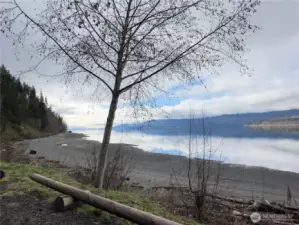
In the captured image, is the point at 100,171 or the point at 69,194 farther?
the point at 100,171

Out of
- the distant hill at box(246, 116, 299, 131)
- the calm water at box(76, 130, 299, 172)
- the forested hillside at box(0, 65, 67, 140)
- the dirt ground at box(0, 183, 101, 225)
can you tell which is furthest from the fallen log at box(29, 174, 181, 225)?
the distant hill at box(246, 116, 299, 131)

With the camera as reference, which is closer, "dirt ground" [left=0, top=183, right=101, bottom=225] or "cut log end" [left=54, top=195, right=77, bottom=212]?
"dirt ground" [left=0, top=183, right=101, bottom=225]

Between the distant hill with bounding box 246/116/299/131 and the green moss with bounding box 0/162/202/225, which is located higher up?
the distant hill with bounding box 246/116/299/131

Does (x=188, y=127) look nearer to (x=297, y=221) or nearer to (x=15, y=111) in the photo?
(x=297, y=221)

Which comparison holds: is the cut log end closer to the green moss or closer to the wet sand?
the green moss

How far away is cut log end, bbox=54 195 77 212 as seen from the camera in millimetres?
5593

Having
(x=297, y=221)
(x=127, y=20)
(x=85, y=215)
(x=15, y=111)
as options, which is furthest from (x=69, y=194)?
(x=15, y=111)

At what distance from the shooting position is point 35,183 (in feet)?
24.4

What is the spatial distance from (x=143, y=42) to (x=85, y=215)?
369 centimetres

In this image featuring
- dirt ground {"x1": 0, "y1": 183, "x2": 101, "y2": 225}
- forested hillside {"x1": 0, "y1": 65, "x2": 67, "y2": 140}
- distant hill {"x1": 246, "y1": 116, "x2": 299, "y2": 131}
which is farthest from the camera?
distant hill {"x1": 246, "y1": 116, "x2": 299, "y2": 131}

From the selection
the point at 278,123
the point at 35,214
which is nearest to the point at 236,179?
the point at 35,214

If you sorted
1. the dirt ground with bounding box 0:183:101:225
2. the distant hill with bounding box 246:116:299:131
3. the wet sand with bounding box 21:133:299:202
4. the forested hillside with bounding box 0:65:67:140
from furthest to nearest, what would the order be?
1. the distant hill with bounding box 246:116:299:131
2. the forested hillside with bounding box 0:65:67:140
3. the wet sand with bounding box 21:133:299:202
4. the dirt ground with bounding box 0:183:101:225

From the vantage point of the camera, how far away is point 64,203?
5.58 metres

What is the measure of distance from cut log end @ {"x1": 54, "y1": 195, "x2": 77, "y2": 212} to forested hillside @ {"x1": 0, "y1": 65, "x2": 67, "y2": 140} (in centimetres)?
5038
